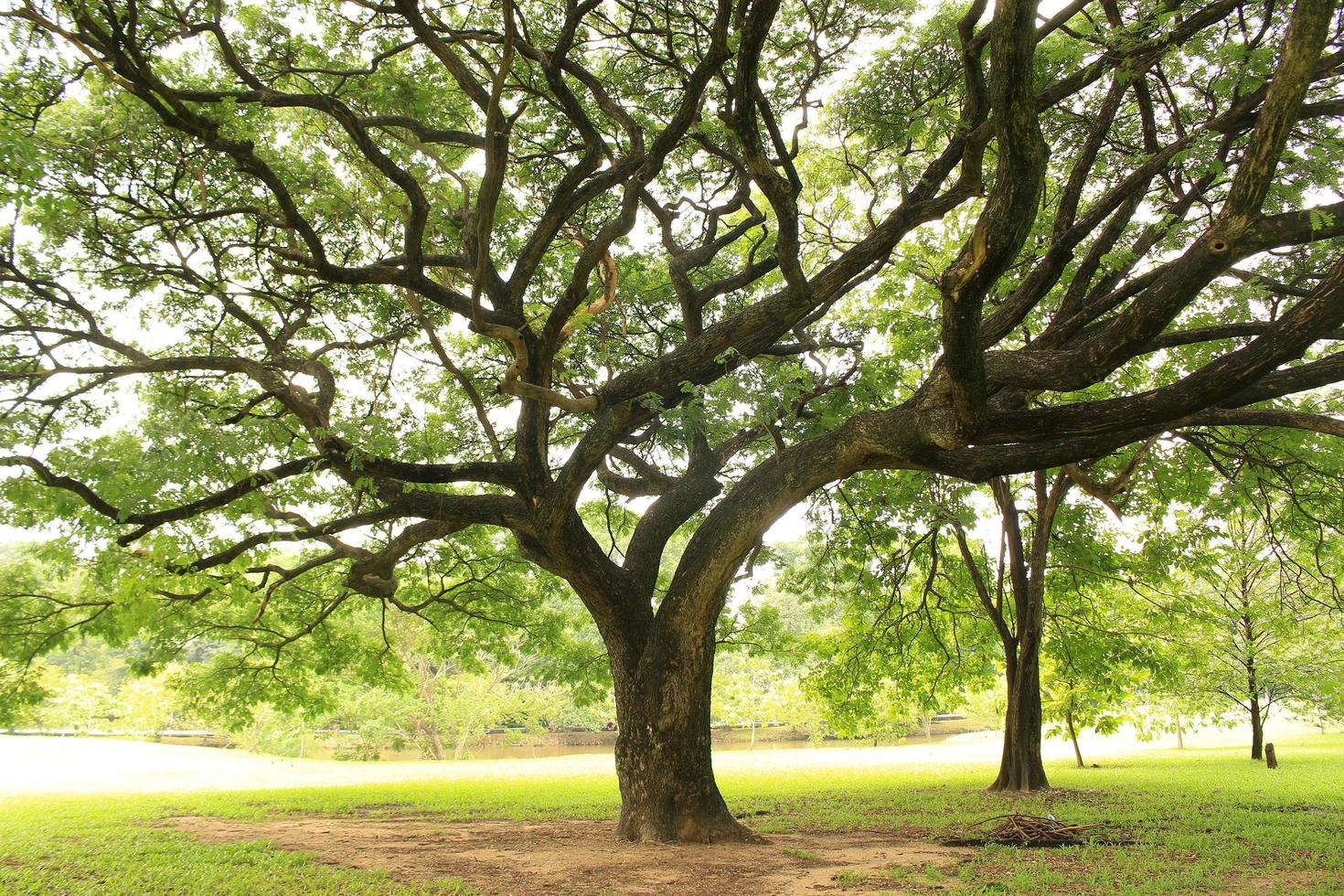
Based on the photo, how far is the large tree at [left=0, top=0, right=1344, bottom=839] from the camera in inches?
206

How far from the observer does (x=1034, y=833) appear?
25.1ft

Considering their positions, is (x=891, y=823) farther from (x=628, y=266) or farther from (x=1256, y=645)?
(x=1256, y=645)

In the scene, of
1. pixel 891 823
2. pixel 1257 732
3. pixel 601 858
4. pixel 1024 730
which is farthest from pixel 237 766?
pixel 1257 732

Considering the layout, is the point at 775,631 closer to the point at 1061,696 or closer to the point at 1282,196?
the point at 1061,696

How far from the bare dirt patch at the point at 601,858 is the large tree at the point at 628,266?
828 mm

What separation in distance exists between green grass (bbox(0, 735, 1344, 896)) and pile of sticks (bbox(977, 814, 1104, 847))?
0.39m

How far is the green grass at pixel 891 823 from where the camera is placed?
19.6ft

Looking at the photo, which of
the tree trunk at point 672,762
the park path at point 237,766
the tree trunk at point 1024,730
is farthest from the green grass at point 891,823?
the park path at point 237,766

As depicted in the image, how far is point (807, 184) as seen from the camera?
11578 millimetres

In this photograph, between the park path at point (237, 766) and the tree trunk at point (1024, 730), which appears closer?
the tree trunk at point (1024, 730)

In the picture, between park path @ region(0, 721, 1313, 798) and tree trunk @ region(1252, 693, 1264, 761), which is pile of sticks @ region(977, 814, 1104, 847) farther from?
park path @ region(0, 721, 1313, 798)

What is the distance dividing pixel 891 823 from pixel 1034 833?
2211 millimetres

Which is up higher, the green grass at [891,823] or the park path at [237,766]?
the green grass at [891,823]

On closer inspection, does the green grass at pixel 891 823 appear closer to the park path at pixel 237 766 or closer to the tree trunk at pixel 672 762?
the tree trunk at pixel 672 762
